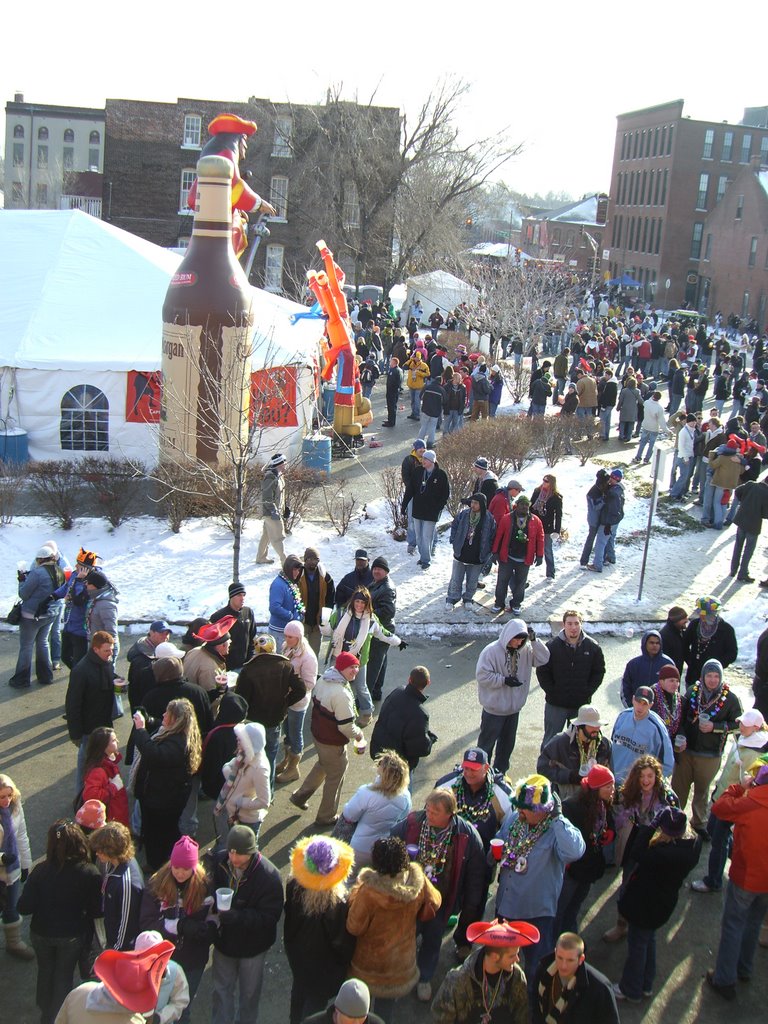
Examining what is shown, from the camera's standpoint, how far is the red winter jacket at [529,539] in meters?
11.2

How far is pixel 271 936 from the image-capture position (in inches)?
194

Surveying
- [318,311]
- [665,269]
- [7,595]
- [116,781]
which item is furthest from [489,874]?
[665,269]

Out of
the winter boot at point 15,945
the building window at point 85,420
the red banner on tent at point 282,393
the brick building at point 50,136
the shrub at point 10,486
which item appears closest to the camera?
the winter boot at point 15,945

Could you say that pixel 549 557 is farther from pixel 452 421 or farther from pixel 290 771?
pixel 452 421

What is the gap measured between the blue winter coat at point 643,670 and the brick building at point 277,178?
3418 cm

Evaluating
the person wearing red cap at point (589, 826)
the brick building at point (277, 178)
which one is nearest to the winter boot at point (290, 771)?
the person wearing red cap at point (589, 826)

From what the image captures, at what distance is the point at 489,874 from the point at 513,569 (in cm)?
618

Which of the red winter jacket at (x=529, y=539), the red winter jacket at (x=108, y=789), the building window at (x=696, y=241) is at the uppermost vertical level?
the building window at (x=696, y=241)

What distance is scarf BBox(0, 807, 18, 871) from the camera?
218 inches

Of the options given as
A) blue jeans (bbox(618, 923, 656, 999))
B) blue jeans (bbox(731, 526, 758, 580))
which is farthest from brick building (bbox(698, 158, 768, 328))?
blue jeans (bbox(618, 923, 656, 999))

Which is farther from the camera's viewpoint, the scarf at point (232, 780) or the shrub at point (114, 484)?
the shrub at point (114, 484)

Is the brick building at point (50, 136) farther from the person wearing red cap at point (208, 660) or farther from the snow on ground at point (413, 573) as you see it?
the person wearing red cap at point (208, 660)

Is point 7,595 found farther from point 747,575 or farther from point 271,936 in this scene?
point 747,575

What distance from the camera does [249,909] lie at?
4820mm
